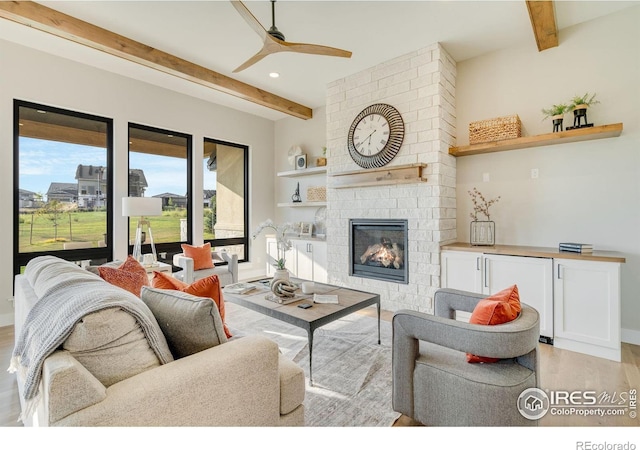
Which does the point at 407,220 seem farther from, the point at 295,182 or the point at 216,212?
the point at 216,212

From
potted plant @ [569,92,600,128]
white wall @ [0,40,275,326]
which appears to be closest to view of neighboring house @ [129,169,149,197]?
white wall @ [0,40,275,326]

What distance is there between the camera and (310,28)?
10.3 feet

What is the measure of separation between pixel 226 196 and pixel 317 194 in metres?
1.64

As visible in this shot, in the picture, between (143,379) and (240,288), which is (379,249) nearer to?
(240,288)

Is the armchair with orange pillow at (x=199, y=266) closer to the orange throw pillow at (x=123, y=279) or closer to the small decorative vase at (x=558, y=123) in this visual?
the orange throw pillow at (x=123, y=279)

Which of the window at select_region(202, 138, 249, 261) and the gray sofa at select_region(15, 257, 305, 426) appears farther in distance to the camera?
the window at select_region(202, 138, 249, 261)

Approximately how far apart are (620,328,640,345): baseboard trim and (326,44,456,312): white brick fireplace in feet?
5.39

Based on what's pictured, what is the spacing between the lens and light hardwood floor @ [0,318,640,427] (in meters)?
1.79

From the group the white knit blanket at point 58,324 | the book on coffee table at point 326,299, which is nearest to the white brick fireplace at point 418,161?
the book on coffee table at point 326,299

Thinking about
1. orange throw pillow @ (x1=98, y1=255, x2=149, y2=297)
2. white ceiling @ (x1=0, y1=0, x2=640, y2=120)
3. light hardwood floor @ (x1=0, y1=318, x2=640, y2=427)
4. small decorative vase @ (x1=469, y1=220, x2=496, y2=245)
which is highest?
white ceiling @ (x1=0, y1=0, x2=640, y2=120)

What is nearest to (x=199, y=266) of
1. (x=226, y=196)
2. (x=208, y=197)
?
(x=208, y=197)

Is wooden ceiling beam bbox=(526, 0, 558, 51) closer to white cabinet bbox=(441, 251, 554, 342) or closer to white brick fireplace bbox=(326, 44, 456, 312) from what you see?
white brick fireplace bbox=(326, 44, 456, 312)

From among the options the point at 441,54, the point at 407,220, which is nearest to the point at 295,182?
the point at 407,220
